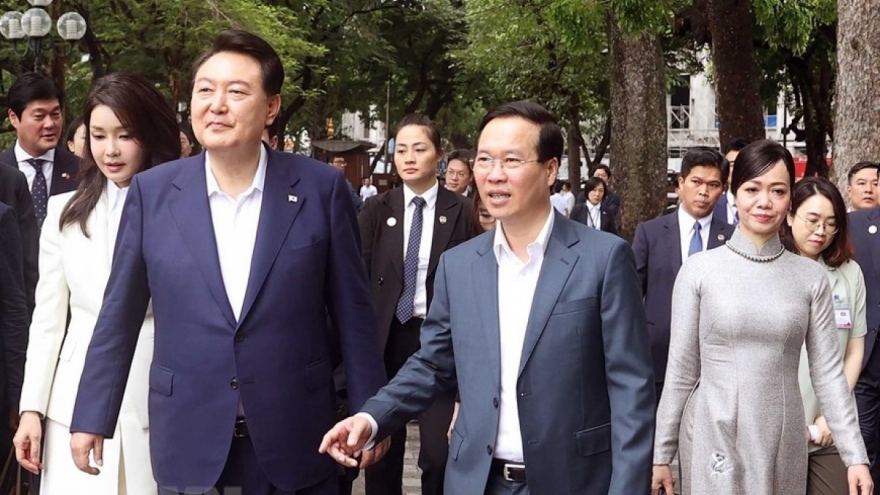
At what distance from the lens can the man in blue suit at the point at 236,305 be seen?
3.94 m

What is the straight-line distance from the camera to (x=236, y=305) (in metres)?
3.98

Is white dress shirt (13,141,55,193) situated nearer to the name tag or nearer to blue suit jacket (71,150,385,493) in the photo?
blue suit jacket (71,150,385,493)

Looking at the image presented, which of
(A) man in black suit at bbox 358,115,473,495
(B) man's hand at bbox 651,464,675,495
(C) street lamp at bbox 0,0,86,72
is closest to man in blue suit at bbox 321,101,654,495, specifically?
(B) man's hand at bbox 651,464,675,495

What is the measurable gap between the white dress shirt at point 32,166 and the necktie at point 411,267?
2071 mm

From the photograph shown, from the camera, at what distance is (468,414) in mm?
4000

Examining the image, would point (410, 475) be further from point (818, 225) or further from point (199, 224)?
point (199, 224)

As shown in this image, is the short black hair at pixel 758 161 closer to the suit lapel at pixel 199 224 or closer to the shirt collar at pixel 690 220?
the suit lapel at pixel 199 224

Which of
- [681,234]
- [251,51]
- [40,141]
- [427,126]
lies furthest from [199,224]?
[681,234]

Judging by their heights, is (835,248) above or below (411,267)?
above

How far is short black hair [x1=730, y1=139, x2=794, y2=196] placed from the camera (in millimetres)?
5031

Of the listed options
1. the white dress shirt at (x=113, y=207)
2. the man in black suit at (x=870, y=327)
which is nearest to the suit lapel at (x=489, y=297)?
the white dress shirt at (x=113, y=207)

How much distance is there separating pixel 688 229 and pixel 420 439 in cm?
219

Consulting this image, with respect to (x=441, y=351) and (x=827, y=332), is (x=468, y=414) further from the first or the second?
(x=827, y=332)

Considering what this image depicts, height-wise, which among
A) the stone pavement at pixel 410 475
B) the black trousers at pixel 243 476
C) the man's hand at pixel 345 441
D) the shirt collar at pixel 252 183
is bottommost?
the stone pavement at pixel 410 475
